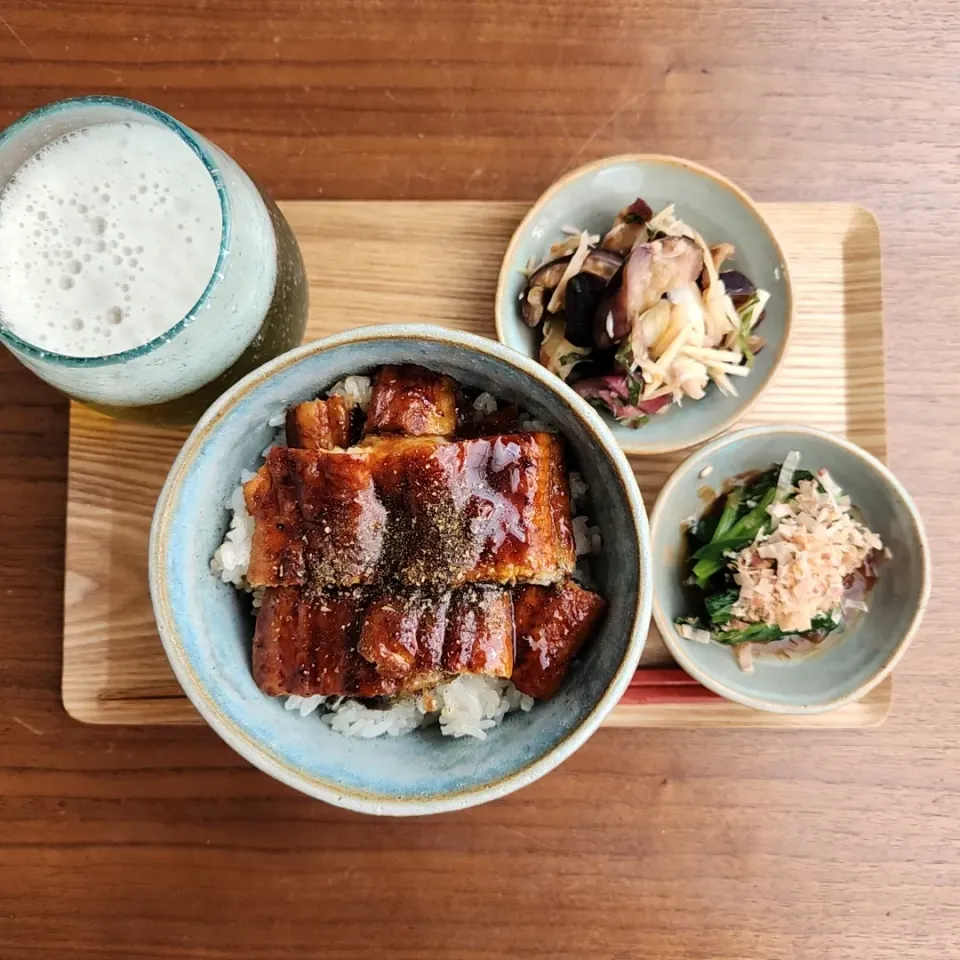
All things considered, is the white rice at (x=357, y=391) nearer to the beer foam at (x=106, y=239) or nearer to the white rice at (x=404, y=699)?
the white rice at (x=404, y=699)

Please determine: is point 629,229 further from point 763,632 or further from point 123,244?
point 123,244

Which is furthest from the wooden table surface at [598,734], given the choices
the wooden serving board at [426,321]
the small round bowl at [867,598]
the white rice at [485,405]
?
the white rice at [485,405]

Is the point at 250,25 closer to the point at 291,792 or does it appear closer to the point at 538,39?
the point at 538,39

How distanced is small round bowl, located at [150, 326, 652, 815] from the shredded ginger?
38 cm

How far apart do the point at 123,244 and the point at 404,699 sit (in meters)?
0.84

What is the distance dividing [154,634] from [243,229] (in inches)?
34.1

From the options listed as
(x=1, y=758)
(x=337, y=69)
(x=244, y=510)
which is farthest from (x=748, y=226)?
(x=1, y=758)

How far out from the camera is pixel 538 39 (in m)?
2.00

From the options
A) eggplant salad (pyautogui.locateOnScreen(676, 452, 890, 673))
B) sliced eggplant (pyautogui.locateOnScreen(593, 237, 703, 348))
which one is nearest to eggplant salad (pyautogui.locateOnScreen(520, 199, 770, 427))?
sliced eggplant (pyautogui.locateOnScreen(593, 237, 703, 348))

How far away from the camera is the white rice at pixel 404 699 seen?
58.4 inches

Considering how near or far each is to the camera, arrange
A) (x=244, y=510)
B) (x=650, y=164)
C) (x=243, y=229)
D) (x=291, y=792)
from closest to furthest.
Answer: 1. (x=243, y=229)
2. (x=244, y=510)
3. (x=650, y=164)
4. (x=291, y=792)

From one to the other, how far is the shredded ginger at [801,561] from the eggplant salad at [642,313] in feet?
0.88

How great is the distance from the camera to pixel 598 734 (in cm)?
192

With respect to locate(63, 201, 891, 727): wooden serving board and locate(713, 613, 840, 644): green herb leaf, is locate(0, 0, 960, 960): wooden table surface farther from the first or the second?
locate(713, 613, 840, 644): green herb leaf
